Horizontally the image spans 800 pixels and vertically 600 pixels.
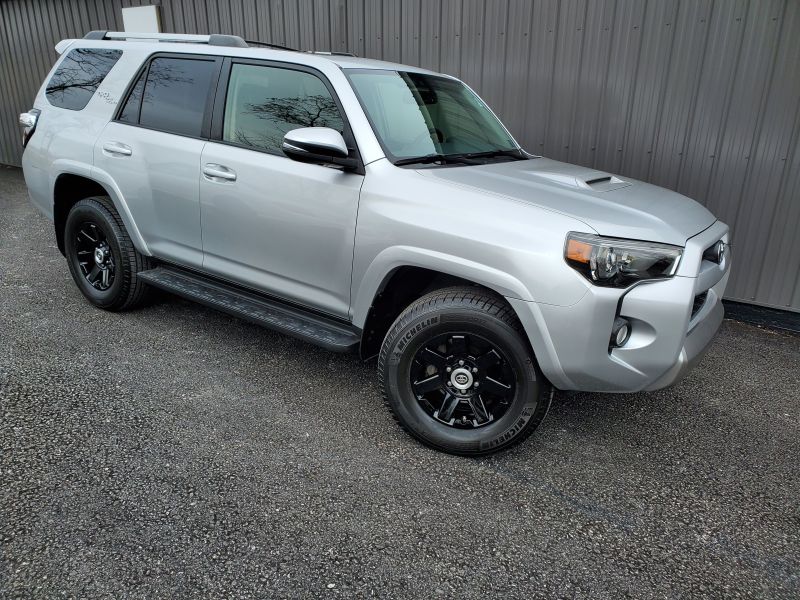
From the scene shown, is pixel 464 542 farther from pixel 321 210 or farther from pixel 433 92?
pixel 433 92

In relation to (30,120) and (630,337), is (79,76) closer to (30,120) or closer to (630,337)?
(30,120)

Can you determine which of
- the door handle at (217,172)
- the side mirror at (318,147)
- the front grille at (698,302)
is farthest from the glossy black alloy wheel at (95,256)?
the front grille at (698,302)

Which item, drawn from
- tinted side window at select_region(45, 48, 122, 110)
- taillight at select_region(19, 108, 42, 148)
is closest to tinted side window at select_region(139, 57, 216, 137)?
tinted side window at select_region(45, 48, 122, 110)

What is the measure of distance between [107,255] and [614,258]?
12.0 feet

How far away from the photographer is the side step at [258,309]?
3158mm

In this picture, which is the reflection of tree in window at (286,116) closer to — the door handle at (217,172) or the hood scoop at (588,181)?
the door handle at (217,172)

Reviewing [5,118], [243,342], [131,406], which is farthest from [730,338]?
[5,118]

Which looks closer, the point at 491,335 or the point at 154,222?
the point at 491,335

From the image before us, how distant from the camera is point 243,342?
4.17 meters

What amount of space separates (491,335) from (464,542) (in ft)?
2.90

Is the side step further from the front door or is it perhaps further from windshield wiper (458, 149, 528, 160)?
windshield wiper (458, 149, 528, 160)

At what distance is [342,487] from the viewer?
2668mm

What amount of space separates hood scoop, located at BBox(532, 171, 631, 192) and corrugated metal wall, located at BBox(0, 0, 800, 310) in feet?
6.72

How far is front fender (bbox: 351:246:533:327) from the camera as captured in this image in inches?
102
